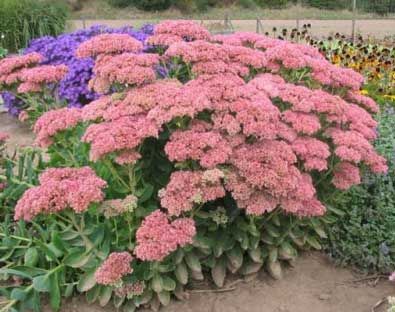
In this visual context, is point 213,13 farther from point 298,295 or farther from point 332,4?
point 298,295

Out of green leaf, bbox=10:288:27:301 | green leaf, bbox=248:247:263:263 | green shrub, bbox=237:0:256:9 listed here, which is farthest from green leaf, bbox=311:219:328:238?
green shrub, bbox=237:0:256:9

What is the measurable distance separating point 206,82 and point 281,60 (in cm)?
56

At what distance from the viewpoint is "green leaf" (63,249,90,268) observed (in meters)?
2.62

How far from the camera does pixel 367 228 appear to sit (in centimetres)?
316

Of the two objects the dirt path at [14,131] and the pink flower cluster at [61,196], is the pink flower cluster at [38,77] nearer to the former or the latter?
the pink flower cluster at [61,196]

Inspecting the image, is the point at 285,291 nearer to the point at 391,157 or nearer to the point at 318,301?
the point at 318,301

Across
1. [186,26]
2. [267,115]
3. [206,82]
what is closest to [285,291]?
[267,115]

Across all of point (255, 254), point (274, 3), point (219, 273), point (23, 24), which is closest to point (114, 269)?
point (219, 273)

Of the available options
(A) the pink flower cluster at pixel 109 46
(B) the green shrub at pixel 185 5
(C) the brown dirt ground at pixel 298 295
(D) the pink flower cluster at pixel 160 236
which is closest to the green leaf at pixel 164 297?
(C) the brown dirt ground at pixel 298 295

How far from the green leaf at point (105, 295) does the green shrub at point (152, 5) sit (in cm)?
2518

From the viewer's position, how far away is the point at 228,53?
121 inches

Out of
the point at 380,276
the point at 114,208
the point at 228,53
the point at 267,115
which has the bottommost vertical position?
the point at 380,276

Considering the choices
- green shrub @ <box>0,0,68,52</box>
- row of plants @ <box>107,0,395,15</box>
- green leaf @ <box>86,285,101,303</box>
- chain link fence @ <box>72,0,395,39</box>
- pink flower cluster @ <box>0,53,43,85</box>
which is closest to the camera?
green leaf @ <box>86,285,101,303</box>

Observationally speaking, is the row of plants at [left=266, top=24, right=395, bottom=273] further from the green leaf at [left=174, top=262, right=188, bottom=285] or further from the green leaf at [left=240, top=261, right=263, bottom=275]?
the green leaf at [left=174, top=262, right=188, bottom=285]
